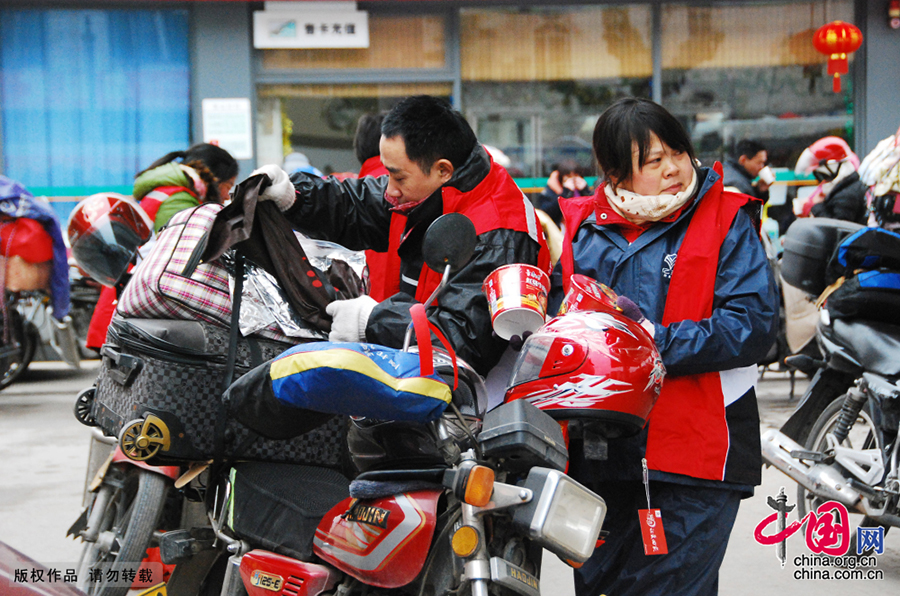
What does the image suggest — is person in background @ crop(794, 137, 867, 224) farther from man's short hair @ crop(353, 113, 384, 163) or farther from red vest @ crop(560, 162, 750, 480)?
red vest @ crop(560, 162, 750, 480)

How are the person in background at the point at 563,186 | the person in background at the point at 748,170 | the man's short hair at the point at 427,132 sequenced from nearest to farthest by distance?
the man's short hair at the point at 427,132
the person in background at the point at 748,170
the person in background at the point at 563,186

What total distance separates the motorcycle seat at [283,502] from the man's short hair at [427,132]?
3.33 ft

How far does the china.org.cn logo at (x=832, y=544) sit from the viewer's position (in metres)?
3.96

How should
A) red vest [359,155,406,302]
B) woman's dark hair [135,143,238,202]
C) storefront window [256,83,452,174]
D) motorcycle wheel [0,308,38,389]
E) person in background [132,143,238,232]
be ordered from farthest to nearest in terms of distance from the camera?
storefront window [256,83,452,174], motorcycle wheel [0,308,38,389], woman's dark hair [135,143,238,202], person in background [132,143,238,232], red vest [359,155,406,302]

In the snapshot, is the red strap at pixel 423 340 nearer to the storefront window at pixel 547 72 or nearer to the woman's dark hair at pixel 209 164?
the woman's dark hair at pixel 209 164

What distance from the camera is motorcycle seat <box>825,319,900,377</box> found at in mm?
3750

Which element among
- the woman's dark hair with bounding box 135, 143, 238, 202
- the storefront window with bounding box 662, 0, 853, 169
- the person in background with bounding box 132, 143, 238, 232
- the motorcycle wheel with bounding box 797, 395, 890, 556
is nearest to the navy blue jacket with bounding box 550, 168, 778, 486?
the motorcycle wheel with bounding box 797, 395, 890, 556

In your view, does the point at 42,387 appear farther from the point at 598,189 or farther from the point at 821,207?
the point at 598,189

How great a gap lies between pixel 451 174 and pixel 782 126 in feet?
29.4

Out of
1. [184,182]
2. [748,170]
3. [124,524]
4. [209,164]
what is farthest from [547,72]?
[124,524]

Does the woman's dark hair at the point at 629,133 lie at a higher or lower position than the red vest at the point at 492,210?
higher

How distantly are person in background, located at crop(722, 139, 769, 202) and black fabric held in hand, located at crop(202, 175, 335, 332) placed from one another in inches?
190

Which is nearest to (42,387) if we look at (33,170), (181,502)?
(33,170)

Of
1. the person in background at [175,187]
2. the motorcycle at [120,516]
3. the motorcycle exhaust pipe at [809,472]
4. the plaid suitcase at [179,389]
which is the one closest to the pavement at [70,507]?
the motorcycle exhaust pipe at [809,472]
